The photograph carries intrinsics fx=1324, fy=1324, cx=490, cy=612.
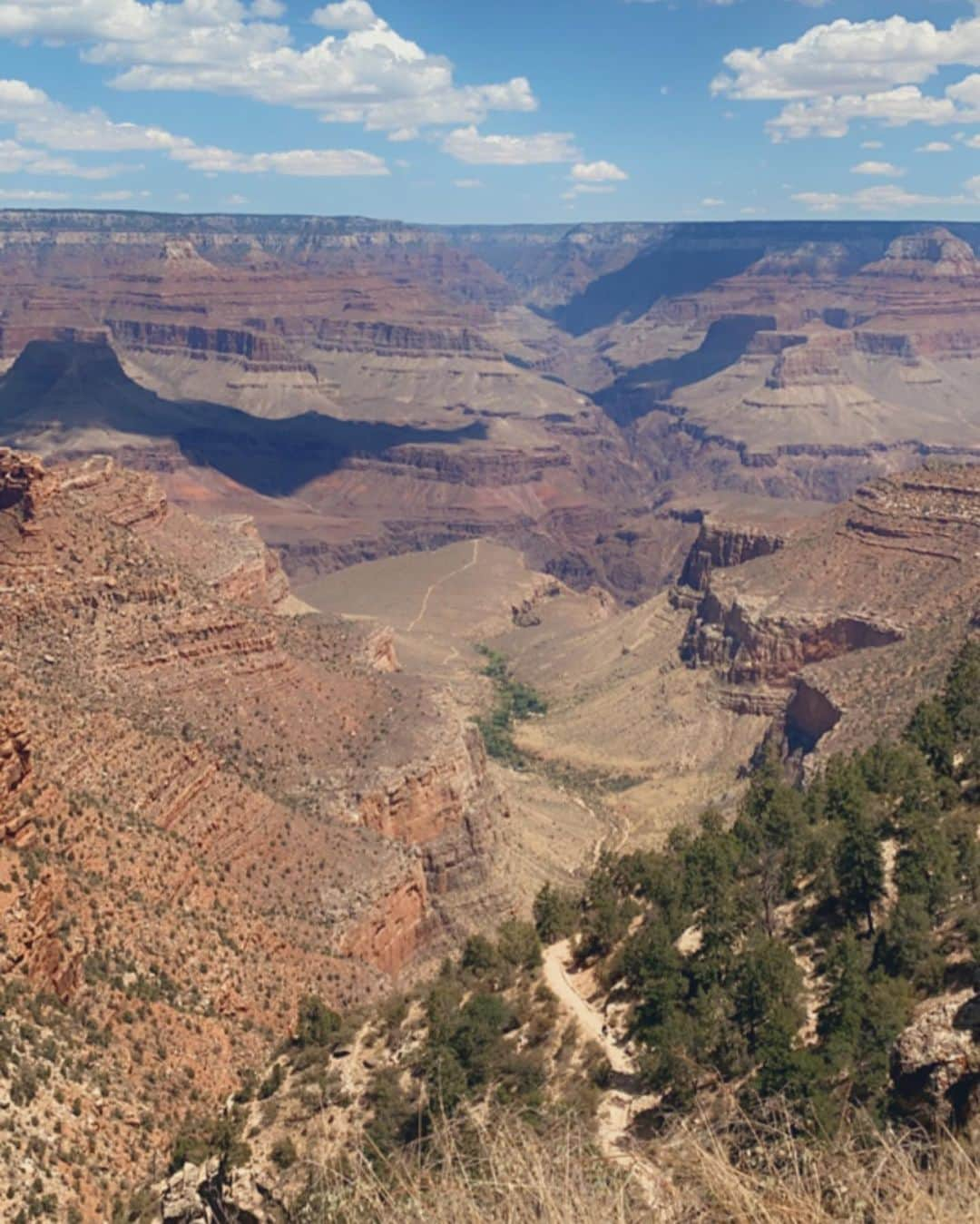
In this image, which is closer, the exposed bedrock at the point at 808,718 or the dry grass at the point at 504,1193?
the dry grass at the point at 504,1193

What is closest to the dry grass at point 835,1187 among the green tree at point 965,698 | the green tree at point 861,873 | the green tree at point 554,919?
the green tree at point 861,873

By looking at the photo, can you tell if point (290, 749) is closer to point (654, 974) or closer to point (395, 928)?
point (395, 928)

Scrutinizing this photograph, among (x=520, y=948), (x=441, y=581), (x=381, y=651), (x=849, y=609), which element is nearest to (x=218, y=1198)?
(x=520, y=948)

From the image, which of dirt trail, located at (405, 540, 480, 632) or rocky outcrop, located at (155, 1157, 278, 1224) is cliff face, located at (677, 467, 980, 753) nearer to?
dirt trail, located at (405, 540, 480, 632)

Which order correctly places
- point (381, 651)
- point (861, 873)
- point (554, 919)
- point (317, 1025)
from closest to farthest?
point (861, 873)
point (317, 1025)
point (554, 919)
point (381, 651)

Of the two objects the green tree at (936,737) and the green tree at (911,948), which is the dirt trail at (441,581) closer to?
the green tree at (936,737)

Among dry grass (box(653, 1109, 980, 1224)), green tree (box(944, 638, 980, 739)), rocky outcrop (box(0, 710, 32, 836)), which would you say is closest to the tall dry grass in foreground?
dry grass (box(653, 1109, 980, 1224))
